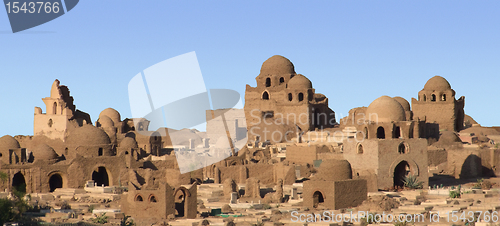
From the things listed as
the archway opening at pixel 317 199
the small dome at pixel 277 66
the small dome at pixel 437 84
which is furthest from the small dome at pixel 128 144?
the small dome at pixel 437 84

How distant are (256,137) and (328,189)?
2109 centimetres

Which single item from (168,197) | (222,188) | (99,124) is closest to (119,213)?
(168,197)

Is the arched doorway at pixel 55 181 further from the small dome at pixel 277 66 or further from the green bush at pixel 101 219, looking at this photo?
the small dome at pixel 277 66

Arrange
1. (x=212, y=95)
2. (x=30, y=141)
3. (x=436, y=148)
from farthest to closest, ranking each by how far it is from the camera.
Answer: (x=212, y=95)
(x=30, y=141)
(x=436, y=148)

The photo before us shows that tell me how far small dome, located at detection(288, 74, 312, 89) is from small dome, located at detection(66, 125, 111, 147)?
1821 centimetres

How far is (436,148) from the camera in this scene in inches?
1705

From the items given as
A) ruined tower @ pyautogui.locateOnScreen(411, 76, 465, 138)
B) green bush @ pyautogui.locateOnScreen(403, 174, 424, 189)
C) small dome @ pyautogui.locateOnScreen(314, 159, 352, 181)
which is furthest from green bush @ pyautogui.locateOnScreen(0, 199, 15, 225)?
ruined tower @ pyautogui.locateOnScreen(411, 76, 465, 138)

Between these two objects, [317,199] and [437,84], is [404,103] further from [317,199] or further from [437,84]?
[317,199]

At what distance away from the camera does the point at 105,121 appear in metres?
53.4

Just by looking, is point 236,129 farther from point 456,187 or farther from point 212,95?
point 456,187

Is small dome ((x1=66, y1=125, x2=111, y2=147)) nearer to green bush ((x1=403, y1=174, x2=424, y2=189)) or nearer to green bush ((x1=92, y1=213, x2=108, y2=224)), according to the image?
green bush ((x1=92, y1=213, x2=108, y2=224))


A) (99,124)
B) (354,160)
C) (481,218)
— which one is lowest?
(481,218)

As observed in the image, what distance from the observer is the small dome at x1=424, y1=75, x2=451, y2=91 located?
178ft

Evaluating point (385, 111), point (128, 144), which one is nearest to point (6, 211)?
point (128, 144)
